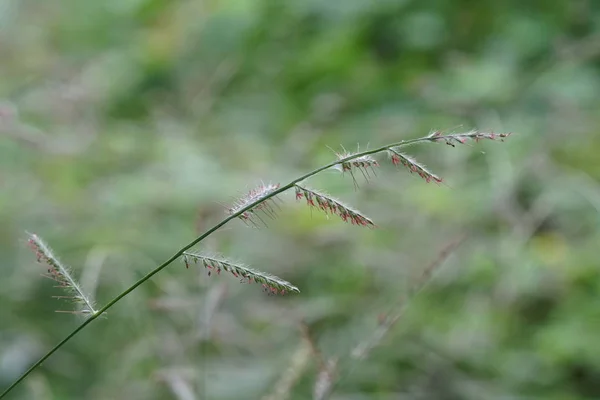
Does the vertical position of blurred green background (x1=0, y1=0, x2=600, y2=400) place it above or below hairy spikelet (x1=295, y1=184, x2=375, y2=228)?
above

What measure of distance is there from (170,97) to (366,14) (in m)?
1.03

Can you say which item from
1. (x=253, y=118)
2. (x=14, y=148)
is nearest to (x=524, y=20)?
(x=253, y=118)

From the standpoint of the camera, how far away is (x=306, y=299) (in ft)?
7.01

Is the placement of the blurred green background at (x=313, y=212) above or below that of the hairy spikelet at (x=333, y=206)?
above

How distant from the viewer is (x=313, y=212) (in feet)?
8.00

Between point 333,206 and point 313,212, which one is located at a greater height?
point 313,212

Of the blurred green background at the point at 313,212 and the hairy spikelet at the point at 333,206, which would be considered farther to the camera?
the blurred green background at the point at 313,212

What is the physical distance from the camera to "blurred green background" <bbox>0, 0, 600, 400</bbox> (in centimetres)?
182

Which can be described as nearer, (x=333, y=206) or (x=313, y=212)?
(x=333, y=206)

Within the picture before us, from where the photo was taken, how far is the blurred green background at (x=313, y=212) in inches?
71.7

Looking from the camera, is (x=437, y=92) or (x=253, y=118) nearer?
(x=437, y=92)

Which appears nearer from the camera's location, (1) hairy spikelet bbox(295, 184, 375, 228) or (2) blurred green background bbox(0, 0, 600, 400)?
(1) hairy spikelet bbox(295, 184, 375, 228)

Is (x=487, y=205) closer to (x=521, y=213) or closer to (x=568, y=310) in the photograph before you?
(x=521, y=213)

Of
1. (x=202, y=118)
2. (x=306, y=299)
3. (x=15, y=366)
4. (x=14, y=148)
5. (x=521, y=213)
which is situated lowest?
(x=15, y=366)
